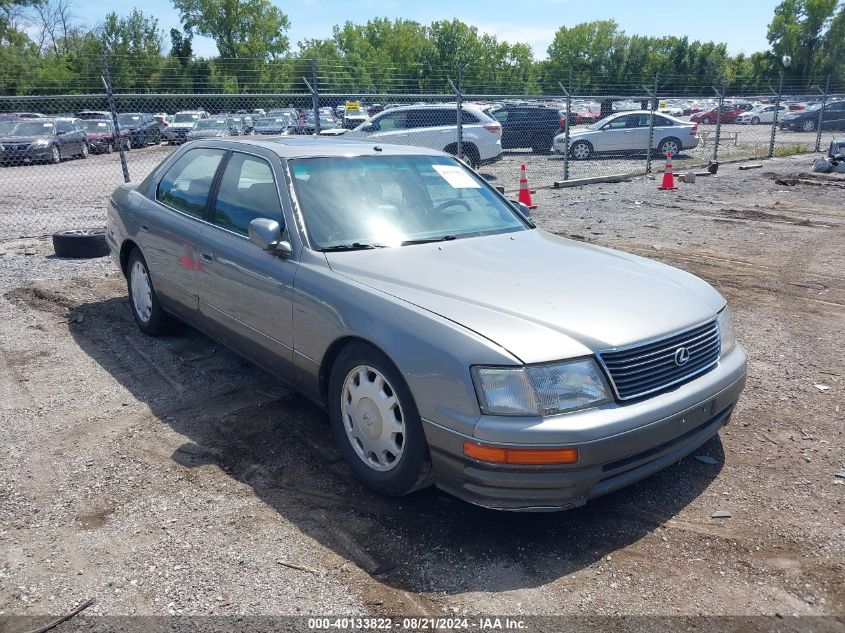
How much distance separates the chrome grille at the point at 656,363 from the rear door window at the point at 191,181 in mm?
3062

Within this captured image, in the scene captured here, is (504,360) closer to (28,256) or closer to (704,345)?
(704,345)

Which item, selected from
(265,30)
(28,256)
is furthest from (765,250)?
(265,30)

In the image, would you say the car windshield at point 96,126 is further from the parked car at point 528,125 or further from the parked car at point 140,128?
the parked car at point 528,125

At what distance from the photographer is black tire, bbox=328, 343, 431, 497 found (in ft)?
10.3

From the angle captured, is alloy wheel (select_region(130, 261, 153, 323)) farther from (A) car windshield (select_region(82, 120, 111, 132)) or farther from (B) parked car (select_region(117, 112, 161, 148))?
(B) parked car (select_region(117, 112, 161, 148))

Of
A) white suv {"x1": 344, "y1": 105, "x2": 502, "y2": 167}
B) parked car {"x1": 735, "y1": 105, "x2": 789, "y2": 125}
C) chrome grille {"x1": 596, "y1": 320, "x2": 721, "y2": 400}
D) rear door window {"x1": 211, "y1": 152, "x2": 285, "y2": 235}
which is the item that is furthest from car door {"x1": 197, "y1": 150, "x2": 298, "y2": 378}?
parked car {"x1": 735, "y1": 105, "x2": 789, "y2": 125}

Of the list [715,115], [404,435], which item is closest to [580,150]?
[404,435]

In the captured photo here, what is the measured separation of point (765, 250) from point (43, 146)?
21.8 m

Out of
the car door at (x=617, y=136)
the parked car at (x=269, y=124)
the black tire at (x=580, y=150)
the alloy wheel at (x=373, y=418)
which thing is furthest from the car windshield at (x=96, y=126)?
the alloy wheel at (x=373, y=418)

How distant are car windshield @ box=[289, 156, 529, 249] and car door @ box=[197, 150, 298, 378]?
0.23m

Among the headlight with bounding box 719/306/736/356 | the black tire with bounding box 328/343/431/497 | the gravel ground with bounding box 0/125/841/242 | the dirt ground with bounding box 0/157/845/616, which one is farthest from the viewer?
the gravel ground with bounding box 0/125/841/242

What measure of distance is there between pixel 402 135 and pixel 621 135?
8916mm

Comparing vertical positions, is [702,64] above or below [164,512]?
above

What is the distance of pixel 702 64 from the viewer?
250 ft
